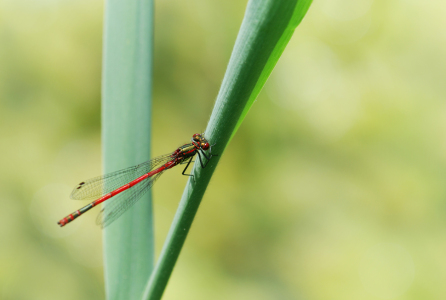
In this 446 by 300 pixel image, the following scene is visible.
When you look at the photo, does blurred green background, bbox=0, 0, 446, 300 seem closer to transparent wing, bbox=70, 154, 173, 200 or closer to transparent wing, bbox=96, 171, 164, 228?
transparent wing, bbox=70, 154, 173, 200

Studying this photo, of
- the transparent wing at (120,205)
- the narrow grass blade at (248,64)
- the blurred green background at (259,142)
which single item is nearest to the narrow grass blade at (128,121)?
the transparent wing at (120,205)

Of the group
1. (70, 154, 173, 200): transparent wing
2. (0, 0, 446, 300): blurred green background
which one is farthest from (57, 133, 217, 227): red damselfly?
(0, 0, 446, 300): blurred green background

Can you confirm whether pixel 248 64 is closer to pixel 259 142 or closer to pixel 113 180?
pixel 113 180

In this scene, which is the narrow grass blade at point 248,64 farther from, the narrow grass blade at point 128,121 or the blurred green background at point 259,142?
the blurred green background at point 259,142

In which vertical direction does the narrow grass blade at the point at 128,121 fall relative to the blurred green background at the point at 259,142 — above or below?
below

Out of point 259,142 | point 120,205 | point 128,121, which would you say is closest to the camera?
point 128,121

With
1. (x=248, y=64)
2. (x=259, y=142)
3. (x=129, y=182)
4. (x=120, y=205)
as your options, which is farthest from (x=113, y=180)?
(x=259, y=142)
